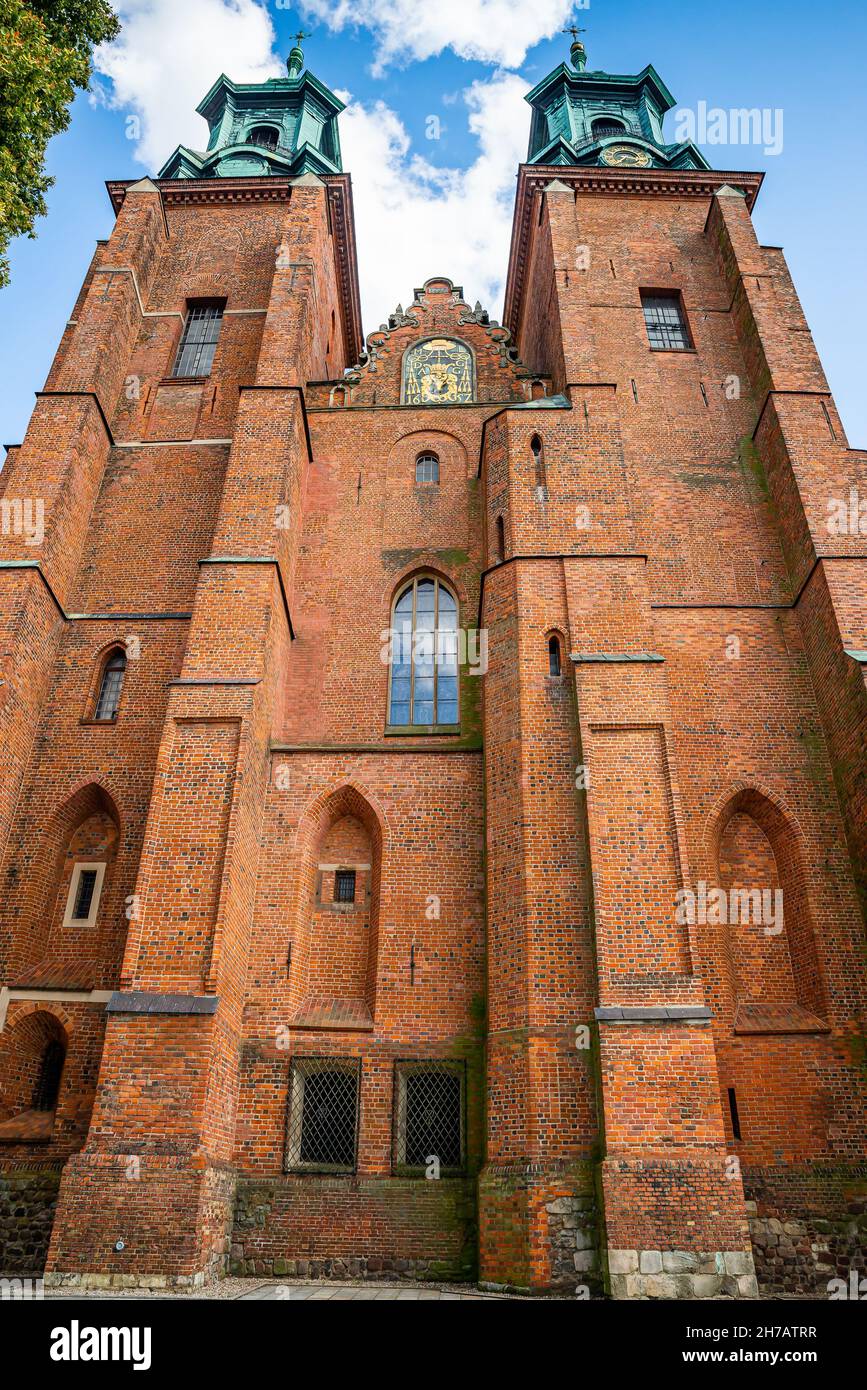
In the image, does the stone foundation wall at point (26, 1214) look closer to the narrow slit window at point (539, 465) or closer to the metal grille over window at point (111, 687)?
the metal grille over window at point (111, 687)

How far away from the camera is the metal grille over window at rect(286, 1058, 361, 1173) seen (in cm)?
1108

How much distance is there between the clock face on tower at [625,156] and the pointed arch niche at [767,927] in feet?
59.2

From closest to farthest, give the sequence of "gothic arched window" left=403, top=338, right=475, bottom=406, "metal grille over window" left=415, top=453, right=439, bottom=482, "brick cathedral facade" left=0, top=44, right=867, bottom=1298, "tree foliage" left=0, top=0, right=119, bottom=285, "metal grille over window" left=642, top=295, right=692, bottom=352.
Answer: "brick cathedral facade" left=0, top=44, right=867, bottom=1298, "tree foliage" left=0, top=0, right=119, bottom=285, "metal grille over window" left=415, top=453, right=439, bottom=482, "gothic arched window" left=403, top=338, right=475, bottom=406, "metal grille over window" left=642, top=295, right=692, bottom=352

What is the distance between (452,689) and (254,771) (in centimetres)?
362

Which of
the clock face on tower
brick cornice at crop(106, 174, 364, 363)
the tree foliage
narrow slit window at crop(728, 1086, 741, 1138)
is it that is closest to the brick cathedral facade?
narrow slit window at crop(728, 1086, 741, 1138)

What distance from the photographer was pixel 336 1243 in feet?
34.4

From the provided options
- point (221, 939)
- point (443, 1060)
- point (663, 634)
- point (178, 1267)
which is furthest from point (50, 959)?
point (663, 634)

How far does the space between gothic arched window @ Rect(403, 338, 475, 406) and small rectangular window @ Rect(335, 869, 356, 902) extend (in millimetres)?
9528

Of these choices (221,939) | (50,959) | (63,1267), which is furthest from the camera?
(50,959)

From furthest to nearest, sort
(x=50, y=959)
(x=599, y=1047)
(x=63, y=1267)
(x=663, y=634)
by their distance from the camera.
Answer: (x=663, y=634)
(x=50, y=959)
(x=599, y=1047)
(x=63, y=1267)

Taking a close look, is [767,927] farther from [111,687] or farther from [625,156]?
[625,156]

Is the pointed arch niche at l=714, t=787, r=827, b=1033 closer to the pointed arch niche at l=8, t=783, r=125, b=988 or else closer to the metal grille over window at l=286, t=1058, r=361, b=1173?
the metal grille over window at l=286, t=1058, r=361, b=1173

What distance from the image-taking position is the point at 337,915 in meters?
12.8

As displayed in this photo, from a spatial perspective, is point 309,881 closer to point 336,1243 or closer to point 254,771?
point 254,771
